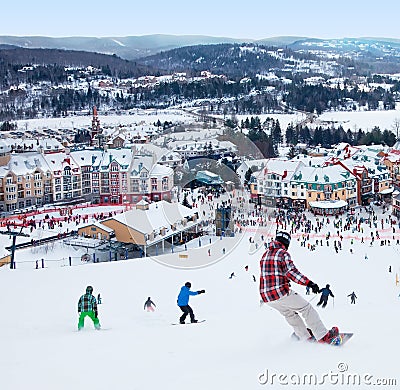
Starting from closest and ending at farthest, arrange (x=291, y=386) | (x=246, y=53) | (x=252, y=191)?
(x=291, y=386), (x=252, y=191), (x=246, y=53)

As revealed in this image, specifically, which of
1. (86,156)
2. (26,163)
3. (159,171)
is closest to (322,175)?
(159,171)

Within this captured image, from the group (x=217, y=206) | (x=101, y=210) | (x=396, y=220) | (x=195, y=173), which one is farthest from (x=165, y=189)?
(x=396, y=220)

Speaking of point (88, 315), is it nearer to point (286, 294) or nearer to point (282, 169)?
point (286, 294)

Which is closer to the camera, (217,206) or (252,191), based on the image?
(217,206)

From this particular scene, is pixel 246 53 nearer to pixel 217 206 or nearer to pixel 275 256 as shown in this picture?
pixel 217 206

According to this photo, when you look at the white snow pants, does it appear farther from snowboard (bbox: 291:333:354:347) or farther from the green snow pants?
the green snow pants

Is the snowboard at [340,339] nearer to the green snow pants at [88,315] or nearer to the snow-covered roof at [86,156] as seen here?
the green snow pants at [88,315]

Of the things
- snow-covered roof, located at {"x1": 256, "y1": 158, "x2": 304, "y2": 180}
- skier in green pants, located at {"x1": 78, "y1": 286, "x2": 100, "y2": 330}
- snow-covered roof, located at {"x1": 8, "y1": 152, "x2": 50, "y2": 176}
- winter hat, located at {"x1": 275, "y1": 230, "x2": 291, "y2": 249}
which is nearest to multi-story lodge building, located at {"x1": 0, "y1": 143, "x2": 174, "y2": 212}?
snow-covered roof, located at {"x1": 8, "y1": 152, "x2": 50, "y2": 176}

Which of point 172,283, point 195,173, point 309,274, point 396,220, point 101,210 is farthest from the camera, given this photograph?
point 101,210

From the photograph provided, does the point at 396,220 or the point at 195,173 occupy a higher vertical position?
the point at 195,173
